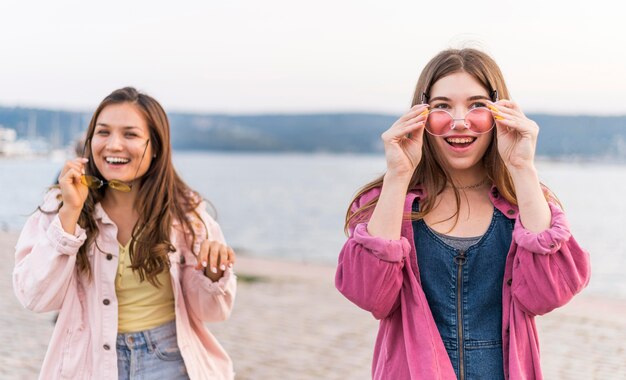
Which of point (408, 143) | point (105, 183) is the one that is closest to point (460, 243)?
point (408, 143)

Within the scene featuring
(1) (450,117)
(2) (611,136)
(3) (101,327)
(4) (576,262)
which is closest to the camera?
(4) (576,262)

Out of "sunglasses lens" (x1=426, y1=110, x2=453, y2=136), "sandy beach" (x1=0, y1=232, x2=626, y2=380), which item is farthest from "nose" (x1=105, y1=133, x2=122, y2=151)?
"sandy beach" (x1=0, y1=232, x2=626, y2=380)

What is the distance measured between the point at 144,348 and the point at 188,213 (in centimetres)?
68

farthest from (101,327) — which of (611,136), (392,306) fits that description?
(611,136)

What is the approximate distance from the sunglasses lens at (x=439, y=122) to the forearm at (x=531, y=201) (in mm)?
283

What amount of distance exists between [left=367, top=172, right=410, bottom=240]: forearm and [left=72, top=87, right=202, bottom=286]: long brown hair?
1127mm

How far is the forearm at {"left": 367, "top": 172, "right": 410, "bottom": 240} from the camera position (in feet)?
8.08

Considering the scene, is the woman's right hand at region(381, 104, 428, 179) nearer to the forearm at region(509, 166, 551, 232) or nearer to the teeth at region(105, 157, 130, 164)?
the forearm at region(509, 166, 551, 232)

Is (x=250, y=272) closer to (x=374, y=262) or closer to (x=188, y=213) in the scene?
(x=188, y=213)

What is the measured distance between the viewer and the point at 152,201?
3.32 metres

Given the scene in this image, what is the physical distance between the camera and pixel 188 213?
3.44m

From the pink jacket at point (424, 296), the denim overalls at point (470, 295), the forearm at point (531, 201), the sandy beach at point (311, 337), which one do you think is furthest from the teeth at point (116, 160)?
the sandy beach at point (311, 337)

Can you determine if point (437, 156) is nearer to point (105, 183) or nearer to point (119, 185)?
point (119, 185)

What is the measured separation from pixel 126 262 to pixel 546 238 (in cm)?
184
